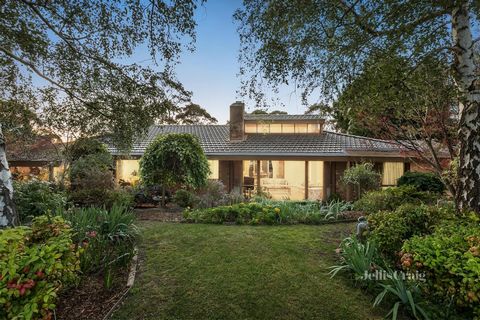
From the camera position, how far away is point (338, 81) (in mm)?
4281

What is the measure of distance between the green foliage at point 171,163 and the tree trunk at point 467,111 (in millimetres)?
8227

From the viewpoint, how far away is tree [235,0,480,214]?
392cm

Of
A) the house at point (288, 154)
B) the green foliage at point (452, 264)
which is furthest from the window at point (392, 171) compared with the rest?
the green foliage at point (452, 264)

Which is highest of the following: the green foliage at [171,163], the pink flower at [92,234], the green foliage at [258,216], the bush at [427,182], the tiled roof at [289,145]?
the tiled roof at [289,145]

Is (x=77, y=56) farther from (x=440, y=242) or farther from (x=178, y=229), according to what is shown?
(x=440, y=242)

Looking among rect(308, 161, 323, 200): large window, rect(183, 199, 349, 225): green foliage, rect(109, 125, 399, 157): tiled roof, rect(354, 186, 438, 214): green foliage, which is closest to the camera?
rect(183, 199, 349, 225): green foliage

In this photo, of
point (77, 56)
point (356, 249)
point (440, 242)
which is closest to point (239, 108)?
point (77, 56)

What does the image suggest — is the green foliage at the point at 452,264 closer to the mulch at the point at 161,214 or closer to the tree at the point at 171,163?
the mulch at the point at 161,214

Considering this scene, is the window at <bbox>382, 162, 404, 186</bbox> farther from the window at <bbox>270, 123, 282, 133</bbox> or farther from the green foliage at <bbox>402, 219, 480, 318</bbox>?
the green foliage at <bbox>402, 219, 480, 318</bbox>

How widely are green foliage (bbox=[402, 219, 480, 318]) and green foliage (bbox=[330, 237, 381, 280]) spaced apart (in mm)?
795

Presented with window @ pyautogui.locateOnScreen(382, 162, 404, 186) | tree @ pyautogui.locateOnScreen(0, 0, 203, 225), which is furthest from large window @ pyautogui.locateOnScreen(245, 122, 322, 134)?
tree @ pyautogui.locateOnScreen(0, 0, 203, 225)

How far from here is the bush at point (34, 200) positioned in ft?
23.0

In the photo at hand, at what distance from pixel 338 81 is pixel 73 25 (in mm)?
4894

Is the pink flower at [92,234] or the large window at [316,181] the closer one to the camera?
the pink flower at [92,234]
